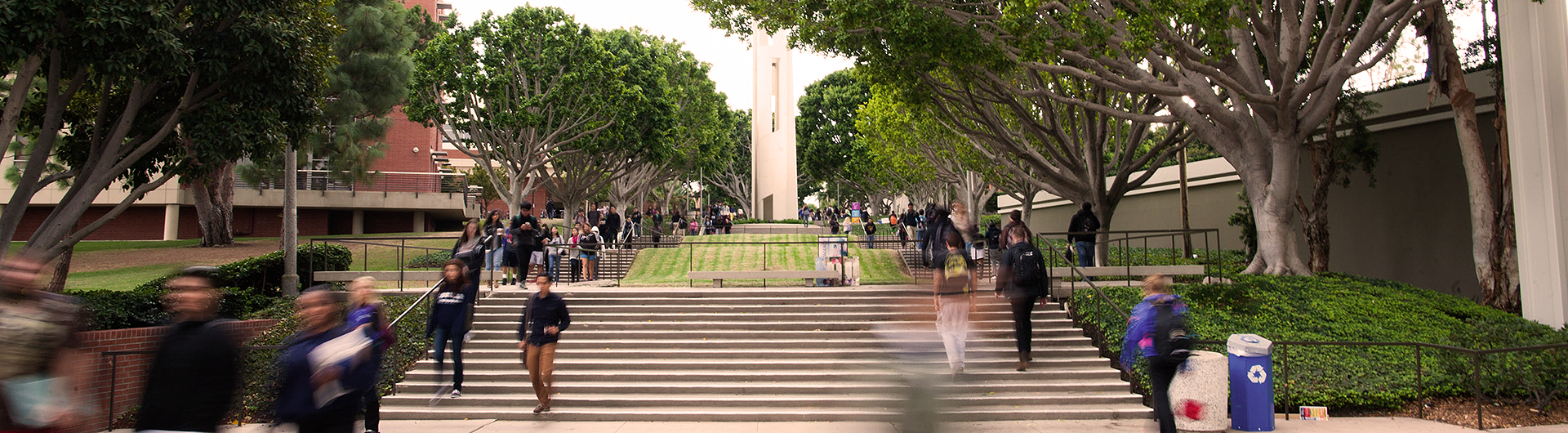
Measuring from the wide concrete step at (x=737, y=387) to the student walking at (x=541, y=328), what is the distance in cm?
119

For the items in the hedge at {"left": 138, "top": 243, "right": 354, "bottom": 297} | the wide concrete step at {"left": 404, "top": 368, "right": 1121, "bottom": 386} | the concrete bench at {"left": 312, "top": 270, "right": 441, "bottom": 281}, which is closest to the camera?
the wide concrete step at {"left": 404, "top": 368, "right": 1121, "bottom": 386}

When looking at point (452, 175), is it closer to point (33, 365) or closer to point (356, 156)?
point (356, 156)

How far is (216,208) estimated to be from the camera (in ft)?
79.3

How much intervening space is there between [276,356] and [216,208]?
17.8 meters

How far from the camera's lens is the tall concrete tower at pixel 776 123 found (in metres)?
41.6

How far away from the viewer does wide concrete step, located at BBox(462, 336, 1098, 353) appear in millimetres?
10641

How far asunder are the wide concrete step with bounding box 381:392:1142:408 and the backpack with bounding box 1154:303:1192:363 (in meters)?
2.76

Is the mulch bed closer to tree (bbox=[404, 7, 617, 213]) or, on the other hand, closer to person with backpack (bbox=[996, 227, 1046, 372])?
person with backpack (bbox=[996, 227, 1046, 372])

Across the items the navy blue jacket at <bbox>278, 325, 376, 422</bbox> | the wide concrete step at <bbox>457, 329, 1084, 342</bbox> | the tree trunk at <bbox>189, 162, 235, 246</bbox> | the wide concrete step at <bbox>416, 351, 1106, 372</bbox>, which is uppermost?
the tree trunk at <bbox>189, 162, 235, 246</bbox>

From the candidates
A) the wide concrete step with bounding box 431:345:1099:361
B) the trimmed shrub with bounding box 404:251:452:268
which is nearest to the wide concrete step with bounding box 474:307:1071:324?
the wide concrete step with bounding box 431:345:1099:361

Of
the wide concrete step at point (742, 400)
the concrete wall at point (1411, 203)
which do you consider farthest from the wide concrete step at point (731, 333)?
the concrete wall at point (1411, 203)

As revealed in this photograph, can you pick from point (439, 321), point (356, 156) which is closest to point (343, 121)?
point (356, 156)

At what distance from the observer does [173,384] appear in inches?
171

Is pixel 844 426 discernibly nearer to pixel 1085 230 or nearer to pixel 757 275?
pixel 757 275
